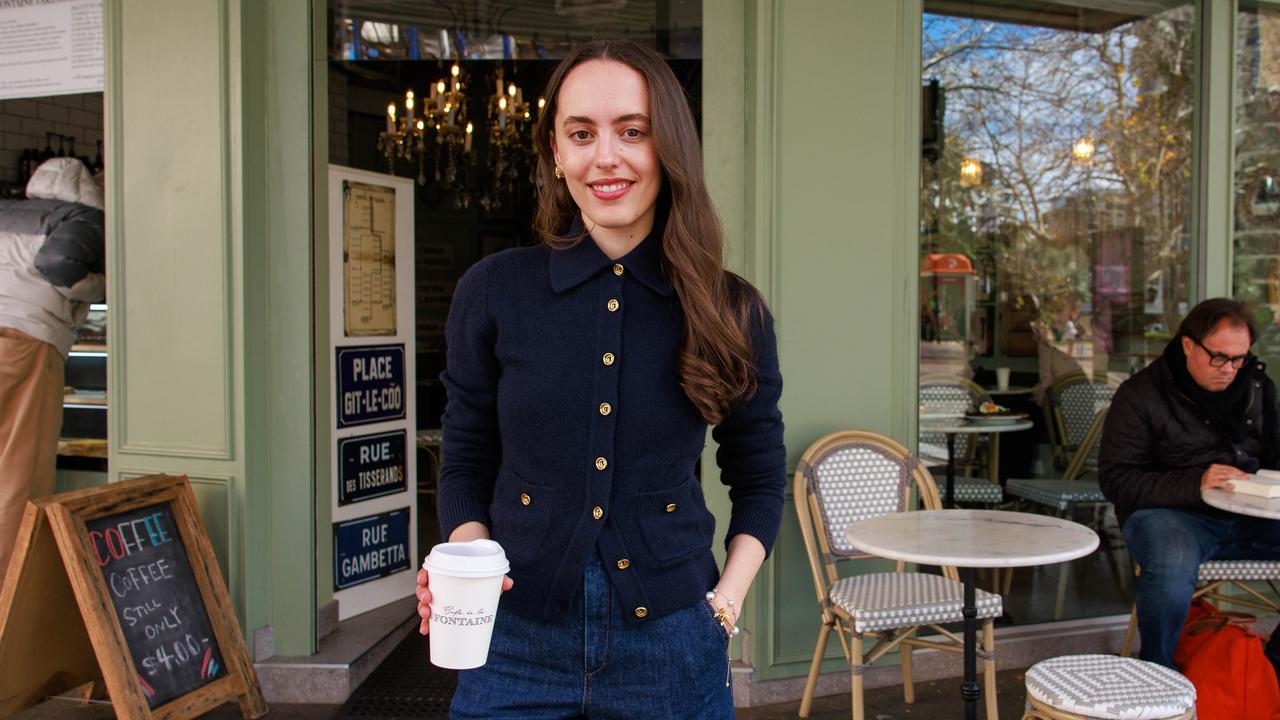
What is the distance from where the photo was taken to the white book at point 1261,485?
3.26 metres

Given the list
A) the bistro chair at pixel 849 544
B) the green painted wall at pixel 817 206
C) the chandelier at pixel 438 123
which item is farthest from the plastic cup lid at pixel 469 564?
the chandelier at pixel 438 123

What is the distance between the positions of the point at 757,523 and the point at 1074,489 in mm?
3869

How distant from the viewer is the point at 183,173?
3662 millimetres

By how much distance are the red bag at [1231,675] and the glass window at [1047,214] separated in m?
0.99

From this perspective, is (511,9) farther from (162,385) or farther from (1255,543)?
(1255,543)

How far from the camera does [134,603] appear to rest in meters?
3.30

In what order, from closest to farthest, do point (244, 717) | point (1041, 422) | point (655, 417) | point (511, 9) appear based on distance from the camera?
point (655, 417)
point (244, 717)
point (511, 9)
point (1041, 422)

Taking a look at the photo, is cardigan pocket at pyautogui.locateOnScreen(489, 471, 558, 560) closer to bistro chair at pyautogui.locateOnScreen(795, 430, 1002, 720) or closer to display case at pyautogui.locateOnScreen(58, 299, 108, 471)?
bistro chair at pyautogui.locateOnScreen(795, 430, 1002, 720)

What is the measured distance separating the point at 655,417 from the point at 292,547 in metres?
2.90

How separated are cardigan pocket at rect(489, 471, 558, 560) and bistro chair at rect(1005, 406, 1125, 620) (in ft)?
13.0

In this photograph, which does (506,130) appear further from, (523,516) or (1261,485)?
(523,516)

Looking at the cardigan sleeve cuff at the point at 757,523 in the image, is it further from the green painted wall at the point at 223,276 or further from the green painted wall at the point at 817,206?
the green painted wall at the point at 223,276

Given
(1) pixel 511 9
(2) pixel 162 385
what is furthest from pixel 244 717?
(1) pixel 511 9

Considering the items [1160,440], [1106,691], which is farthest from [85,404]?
[1160,440]
